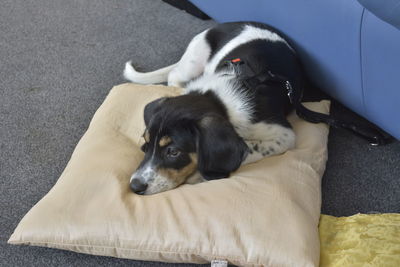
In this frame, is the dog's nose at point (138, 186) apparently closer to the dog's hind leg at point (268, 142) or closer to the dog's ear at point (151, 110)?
the dog's ear at point (151, 110)

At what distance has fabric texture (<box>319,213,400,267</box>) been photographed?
149 cm

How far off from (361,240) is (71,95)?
187 centimetres

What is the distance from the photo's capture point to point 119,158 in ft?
6.13

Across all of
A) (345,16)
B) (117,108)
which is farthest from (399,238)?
(117,108)

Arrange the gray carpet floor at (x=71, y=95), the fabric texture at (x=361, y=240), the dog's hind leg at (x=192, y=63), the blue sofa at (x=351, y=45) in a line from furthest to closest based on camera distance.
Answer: the dog's hind leg at (x=192, y=63)
the gray carpet floor at (x=71, y=95)
the blue sofa at (x=351, y=45)
the fabric texture at (x=361, y=240)

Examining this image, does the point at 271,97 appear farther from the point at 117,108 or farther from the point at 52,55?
the point at 52,55

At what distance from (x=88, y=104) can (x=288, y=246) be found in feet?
5.15

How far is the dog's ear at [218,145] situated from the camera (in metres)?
1.63

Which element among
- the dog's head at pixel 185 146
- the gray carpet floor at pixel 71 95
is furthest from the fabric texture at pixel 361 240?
the dog's head at pixel 185 146

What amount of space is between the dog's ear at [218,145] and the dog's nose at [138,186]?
247 mm

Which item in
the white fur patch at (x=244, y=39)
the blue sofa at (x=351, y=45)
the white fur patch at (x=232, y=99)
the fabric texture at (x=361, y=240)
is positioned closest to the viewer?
the fabric texture at (x=361, y=240)

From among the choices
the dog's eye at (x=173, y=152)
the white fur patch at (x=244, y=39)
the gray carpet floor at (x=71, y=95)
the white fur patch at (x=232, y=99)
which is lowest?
the gray carpet floor at (x=71, y=95)

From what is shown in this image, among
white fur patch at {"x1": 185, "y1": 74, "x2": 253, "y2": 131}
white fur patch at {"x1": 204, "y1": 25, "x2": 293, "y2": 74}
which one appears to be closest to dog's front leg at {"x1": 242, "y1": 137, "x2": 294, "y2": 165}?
white fur patch at {"x1": 185, "y1": 74, "x2": 253, "y2": 131}

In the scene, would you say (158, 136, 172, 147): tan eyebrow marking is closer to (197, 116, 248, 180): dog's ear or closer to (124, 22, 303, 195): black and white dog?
(124, 22, 303, 195): black and white dog
